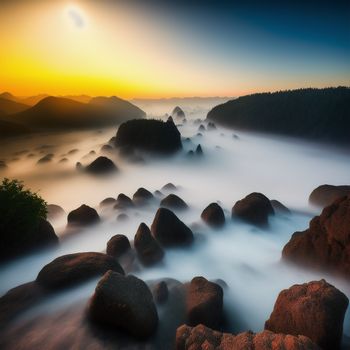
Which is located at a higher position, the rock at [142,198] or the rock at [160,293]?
the rock at [160,293]

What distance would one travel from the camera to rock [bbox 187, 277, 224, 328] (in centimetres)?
1180

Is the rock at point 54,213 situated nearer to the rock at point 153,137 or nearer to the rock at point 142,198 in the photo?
the rock at point 142,198

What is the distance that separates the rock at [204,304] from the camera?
11.8m

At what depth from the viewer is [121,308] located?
9.98m

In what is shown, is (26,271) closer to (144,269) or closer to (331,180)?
(144,269)

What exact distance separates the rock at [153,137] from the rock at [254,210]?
119ft

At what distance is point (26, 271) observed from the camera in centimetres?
1716

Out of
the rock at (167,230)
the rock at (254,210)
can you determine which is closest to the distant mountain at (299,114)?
the rock at (254,210)

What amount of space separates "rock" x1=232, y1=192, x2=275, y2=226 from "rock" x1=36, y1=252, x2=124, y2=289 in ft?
46.2

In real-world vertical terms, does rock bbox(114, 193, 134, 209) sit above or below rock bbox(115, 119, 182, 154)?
below

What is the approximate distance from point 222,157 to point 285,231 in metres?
45.4

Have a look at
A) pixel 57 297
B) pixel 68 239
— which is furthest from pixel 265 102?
pixel 57 297

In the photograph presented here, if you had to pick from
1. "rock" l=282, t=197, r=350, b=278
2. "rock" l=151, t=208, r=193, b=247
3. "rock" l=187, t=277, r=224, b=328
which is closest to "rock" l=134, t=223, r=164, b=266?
"rock" l=151, t=208, r=193, b=247

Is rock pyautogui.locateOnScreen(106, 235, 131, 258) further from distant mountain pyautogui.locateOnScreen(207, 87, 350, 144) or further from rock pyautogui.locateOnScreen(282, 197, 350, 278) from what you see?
distant mountain pyautogui.locateOnScreen(207, 87, 350, 144)
